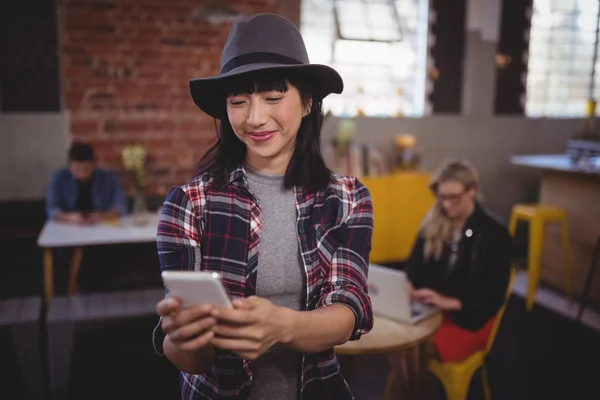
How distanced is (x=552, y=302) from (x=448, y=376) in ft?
8.02

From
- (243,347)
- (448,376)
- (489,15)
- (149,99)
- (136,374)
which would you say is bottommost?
(136,374)

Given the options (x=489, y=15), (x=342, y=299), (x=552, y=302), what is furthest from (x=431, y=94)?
(x=342, y=299)

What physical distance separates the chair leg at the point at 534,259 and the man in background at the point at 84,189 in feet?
10.1

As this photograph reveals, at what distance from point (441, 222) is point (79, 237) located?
2127mm

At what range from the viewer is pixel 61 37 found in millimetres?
4484

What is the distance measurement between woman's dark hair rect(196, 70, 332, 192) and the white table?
2432 mm

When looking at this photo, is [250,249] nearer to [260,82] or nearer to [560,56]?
[260,82]

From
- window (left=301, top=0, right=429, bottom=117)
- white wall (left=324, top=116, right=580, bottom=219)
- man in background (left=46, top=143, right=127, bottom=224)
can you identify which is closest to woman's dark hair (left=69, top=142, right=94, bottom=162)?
man in background (left=46, top=143, right=127, bottom=224)

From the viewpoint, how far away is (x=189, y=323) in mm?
862

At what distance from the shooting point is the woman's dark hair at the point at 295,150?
1.10 m

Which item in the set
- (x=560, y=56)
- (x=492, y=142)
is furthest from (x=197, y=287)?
(x=560, y=56)

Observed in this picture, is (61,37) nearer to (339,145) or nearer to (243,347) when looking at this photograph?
(339,145)

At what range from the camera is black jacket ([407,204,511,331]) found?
7.89ft

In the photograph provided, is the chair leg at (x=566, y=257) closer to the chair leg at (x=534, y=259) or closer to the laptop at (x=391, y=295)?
the chair leg at (x=534, y=259)
